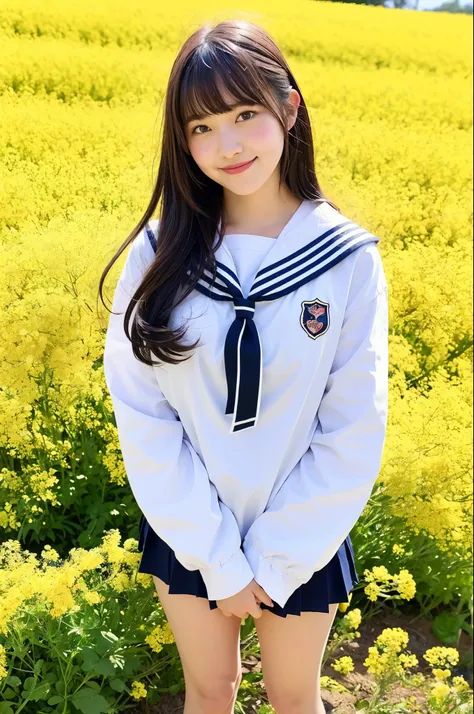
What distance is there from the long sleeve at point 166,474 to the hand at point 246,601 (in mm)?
20

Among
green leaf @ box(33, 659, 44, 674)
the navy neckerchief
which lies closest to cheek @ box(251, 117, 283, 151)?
the navy neckerchief

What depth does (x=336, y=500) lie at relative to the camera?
1505mm

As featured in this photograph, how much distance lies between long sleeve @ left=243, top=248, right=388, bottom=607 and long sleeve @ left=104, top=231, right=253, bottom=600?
7cm

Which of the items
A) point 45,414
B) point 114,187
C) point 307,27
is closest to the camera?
point 45,414

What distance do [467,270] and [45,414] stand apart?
2.06 m

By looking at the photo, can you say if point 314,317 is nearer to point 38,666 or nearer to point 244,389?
point 244,389

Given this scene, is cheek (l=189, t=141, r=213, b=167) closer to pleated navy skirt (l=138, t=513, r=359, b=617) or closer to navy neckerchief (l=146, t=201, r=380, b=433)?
navy neckerchief (l=146, t=201, r=380, b=433)

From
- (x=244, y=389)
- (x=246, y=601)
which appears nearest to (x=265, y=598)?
(x=246, y=601)

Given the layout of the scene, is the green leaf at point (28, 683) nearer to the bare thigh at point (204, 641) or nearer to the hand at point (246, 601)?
the bare thigh at point (204, 641)

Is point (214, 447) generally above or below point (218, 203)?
below

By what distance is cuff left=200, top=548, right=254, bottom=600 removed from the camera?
146 cm

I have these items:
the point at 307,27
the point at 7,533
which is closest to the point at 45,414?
the point at 7,533

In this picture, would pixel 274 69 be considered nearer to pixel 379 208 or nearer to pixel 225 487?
pixel 225 487

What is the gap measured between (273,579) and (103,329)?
40.4 inches
